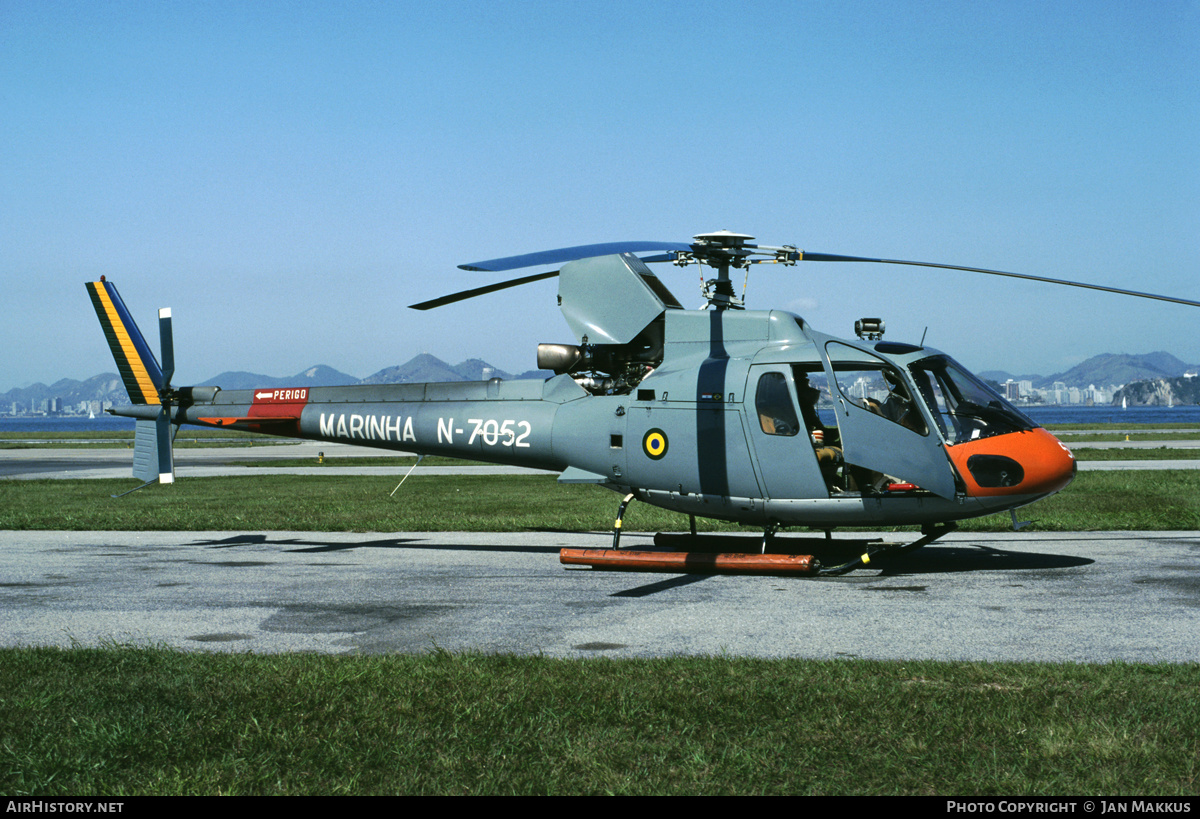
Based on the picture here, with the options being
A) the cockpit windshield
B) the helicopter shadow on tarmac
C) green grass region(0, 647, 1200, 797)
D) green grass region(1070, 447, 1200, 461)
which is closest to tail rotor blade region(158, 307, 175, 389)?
the helicopter shadow on tarmac

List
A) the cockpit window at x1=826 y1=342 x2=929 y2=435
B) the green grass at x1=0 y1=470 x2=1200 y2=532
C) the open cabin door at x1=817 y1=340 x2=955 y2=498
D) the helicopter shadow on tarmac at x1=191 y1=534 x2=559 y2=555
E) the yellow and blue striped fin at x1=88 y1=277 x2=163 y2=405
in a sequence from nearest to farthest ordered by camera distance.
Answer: the open cabin door at x1=817 y1=340 x2=955 y2=498 < the cockpit window at x1=826 y1=342 x2=929 y2=435 < the helicopter shadow on tarmac at x1=191 y1=534 x2=559 y2=555 < the yellow and blue striped fin at x1=88 y1=277 x2=163 y2=405 < the green grass at x1=0 y1=470 x2=1200 y2=532

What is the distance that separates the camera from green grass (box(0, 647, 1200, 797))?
5.03 metres

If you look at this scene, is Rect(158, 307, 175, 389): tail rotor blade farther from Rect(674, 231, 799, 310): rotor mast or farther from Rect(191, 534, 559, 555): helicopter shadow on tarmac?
Rect(674, 231, 799, 310): rotor mast

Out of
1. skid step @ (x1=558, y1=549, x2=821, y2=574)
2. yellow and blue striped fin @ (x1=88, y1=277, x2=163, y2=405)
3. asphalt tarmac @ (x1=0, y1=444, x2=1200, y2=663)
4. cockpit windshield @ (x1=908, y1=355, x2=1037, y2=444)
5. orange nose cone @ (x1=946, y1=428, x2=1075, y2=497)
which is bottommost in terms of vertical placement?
asphalt tarmac @ (x1=0, y1=444, x2=1200, y2=663)

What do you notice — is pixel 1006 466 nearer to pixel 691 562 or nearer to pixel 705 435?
pixel 705 435

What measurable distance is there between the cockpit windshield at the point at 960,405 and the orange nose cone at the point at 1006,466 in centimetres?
14

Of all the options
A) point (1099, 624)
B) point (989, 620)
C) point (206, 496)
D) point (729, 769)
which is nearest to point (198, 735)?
point (729, 769)

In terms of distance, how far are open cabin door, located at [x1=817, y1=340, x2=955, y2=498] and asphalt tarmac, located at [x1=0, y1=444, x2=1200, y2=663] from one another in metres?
1.35

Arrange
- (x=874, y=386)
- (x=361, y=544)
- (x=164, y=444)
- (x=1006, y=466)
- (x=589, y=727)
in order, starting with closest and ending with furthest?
1. (x=589, y=727)
2. (x=1006, y=466)
3. (x=874, y=386)
4. (x=361, y=544)
5. (x=164, y=444)

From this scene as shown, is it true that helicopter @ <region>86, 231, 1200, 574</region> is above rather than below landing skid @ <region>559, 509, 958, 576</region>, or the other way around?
above

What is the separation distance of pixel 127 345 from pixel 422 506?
808 centimetres

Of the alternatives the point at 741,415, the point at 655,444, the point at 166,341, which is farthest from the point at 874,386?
the point at 166,341

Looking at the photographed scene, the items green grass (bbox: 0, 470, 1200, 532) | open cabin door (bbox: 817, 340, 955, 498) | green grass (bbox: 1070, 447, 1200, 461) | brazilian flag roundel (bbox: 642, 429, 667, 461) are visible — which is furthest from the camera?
green grass (bbox: 1070, 447, 1200, 461)

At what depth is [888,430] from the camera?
11.6 m
